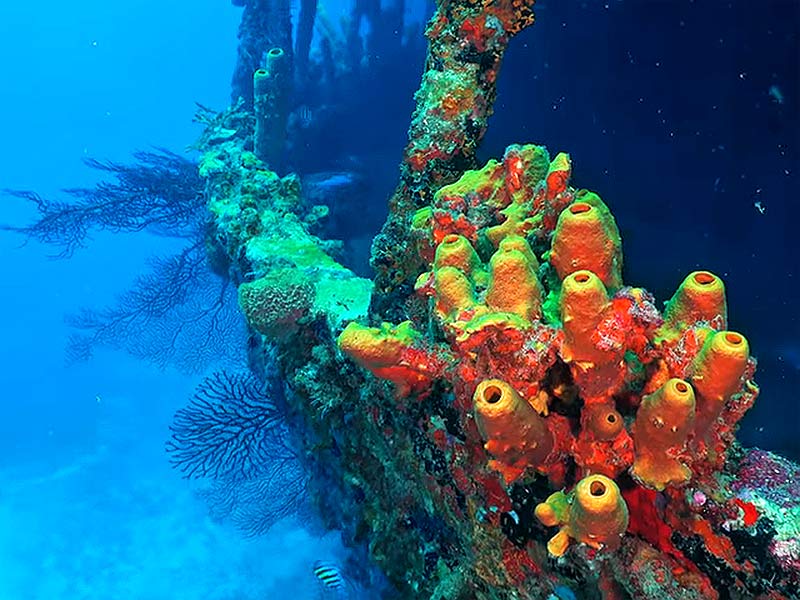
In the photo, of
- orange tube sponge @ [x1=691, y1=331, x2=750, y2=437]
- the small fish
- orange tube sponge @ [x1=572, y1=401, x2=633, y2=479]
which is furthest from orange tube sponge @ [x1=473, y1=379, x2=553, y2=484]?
the small fish

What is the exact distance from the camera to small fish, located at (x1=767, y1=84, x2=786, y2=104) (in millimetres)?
5523

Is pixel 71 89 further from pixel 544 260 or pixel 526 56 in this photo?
pixel 544 260

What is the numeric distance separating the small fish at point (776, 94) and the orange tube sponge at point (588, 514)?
524 cm

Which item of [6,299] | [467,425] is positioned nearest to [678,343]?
[467,425]

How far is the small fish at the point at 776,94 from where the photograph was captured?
5.52 metres

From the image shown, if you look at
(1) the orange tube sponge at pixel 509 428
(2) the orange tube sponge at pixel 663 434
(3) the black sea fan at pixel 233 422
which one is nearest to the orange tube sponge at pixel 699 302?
(2) the orange tube sponge at pixel 663 434

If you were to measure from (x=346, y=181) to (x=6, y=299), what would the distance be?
109ft

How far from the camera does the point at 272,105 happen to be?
30.3 ft

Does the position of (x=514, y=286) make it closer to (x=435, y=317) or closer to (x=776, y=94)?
(x=435, y=317)

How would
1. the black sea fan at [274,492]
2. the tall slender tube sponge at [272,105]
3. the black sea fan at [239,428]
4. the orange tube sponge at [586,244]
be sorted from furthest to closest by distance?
the tall slender tube sponge at [272,105] → the black sea fan at [274,492] → the black sea fan at [239,428] → the orange tube sponge at [586,244]

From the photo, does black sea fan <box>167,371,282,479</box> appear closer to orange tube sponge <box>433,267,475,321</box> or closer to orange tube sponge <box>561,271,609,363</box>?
orange tube sponge <box>433,267,475,321</box>

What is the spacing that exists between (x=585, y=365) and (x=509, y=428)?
0.34 m

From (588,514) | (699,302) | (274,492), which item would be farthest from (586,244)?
(274,492)

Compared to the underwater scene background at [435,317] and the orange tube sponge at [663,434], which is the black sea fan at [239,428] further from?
the orange tube sponge at [663,434]
